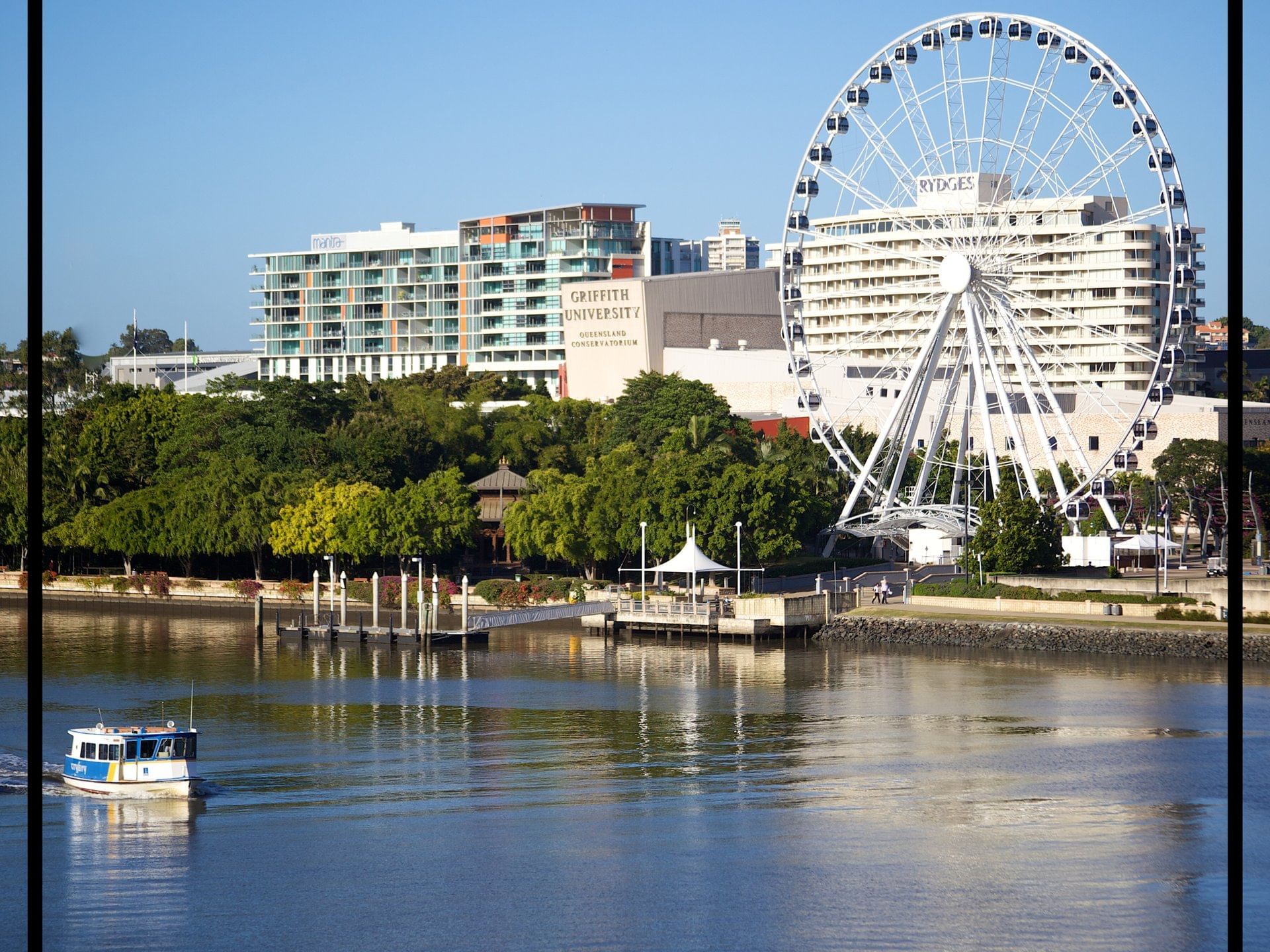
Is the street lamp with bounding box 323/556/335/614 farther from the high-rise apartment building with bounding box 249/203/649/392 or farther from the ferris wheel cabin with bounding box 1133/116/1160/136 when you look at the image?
the high-rise apartment building with bounding box 249/203/649/392

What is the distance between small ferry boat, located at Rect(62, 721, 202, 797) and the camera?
42.4 meters

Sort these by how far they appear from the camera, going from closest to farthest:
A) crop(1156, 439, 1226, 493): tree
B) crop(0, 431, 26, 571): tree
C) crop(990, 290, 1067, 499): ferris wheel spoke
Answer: crop(990, 290, 1067, 499): ferris wheel spoke → crop(1156, 439, 1226, 493): tree → crop(0, 431, 26, 571): tree

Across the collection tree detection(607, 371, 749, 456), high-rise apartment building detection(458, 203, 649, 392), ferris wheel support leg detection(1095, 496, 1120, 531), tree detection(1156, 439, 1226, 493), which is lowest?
ferris wheel support leg detection(1095, 496, 1120, 531)

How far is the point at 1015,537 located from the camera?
240 feet

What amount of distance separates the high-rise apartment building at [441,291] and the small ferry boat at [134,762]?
12544 centimetres

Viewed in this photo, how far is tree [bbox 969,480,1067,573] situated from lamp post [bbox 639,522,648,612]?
13.6 meters

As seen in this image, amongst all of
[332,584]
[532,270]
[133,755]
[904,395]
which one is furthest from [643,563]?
[532,270]

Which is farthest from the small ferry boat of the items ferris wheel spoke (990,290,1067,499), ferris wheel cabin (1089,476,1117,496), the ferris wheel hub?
ferris wheel cabin (1089,476,1117,496)

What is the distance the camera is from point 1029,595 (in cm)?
7075

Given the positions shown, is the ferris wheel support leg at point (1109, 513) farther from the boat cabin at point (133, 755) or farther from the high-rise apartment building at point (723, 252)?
the high-rise apartment building at point (723, 252)

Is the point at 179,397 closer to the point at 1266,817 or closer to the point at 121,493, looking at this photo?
the point at 121,493

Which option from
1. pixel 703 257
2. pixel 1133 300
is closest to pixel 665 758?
pixel 1133 300

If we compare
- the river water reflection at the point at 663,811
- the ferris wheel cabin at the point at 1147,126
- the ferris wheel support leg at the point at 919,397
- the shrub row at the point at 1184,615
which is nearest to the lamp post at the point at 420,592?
the river water reflection at the point at 663,811

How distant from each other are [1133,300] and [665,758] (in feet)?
325
